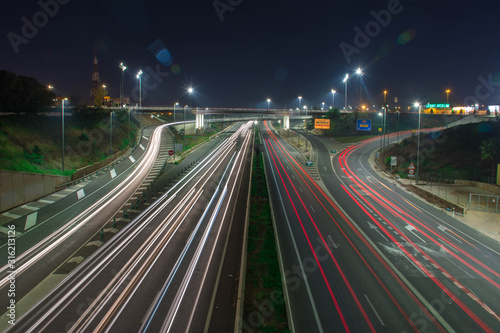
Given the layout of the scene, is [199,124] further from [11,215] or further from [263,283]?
[263,283]

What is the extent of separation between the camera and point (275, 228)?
23.3 metres

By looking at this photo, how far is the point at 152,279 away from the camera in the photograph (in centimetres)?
1557

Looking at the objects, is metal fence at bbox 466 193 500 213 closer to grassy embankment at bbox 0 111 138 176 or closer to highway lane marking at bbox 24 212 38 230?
highway lane marking at bbox 24 212 38 230

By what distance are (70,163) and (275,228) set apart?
31.9 metres

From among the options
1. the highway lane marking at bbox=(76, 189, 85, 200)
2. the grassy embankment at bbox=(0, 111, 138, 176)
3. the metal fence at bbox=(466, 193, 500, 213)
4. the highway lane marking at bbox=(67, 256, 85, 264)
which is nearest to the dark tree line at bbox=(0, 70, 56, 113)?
the grassy embankment at bbox=(0, 111, 138, 176)

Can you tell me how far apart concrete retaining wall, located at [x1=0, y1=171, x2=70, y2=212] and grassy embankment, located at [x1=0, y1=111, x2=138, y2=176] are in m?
3.20

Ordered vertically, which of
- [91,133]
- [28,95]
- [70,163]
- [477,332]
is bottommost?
[477,332]

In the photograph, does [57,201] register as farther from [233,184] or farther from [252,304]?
[252,304]

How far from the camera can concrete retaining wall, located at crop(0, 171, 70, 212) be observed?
26.0 meters

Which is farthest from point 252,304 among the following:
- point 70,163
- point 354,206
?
point 70,163

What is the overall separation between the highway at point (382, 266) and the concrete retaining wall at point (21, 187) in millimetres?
22189

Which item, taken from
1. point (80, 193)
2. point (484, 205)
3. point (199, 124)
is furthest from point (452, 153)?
point (199, 124)

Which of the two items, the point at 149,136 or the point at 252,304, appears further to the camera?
the point at 149,136

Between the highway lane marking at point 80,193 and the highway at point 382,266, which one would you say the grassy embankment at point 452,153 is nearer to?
the highway at point 382,266
